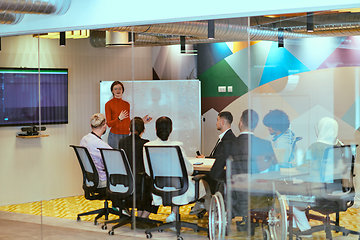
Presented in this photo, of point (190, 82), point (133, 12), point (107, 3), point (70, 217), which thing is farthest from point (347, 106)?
point (70, 217)

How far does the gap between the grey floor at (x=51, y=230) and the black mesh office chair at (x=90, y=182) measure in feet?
0.45

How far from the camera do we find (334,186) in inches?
154

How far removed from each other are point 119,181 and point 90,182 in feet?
1.43

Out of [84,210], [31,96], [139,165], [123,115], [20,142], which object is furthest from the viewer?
[20,142]

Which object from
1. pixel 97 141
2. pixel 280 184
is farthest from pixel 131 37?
pixel 280 184

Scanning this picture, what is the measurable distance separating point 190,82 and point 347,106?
163 centimetres

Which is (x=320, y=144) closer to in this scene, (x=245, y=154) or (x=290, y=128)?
(x=290, y=128)

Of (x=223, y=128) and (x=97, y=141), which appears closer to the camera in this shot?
(x=223, y=128)

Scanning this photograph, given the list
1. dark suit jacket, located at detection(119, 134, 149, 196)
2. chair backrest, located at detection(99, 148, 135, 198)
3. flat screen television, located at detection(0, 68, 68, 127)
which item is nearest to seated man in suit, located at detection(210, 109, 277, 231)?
dark suit jacket, located at detection(119, 134, 149, 196)

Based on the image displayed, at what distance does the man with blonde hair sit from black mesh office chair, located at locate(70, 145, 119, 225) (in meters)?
0.06

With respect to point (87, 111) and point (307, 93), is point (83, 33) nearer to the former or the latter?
point (87, 111)

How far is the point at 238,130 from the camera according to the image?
13.5 feet

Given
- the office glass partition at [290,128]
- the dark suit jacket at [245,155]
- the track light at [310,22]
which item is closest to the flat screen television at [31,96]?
the dark suit jacket at [245,155]

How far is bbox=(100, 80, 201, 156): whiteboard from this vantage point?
4348 millimetres
